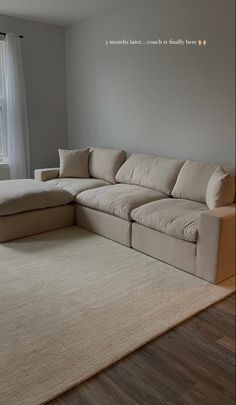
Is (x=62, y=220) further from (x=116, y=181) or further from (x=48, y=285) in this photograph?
(x=48, y=285)

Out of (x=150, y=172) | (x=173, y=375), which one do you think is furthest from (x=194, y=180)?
(x=173, y=375)

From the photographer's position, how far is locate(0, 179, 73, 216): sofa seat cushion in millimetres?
2801

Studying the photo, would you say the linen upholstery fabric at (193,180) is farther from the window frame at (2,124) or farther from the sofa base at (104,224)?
the window frame at (2,124)

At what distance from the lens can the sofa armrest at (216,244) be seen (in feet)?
6.85

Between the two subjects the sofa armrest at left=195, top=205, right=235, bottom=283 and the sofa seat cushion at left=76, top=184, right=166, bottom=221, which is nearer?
the sofa armrest at left=195, top=205, right=235, bottom=283

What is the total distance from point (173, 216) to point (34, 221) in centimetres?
132

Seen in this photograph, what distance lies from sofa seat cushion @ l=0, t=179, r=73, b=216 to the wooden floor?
1.72 m

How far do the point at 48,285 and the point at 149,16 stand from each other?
8.66ft

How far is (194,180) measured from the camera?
2.72 m

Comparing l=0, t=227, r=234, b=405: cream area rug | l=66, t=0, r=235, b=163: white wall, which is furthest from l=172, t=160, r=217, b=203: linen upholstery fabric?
l=0, t=227, r=234, b=405: cream area rug

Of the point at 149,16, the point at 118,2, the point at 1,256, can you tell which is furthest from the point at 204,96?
the point at 1,256

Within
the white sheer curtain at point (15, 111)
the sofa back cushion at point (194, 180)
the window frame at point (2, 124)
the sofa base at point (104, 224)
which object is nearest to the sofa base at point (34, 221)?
the sofa base at point (104, 224)

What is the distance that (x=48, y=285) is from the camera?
2.14 m

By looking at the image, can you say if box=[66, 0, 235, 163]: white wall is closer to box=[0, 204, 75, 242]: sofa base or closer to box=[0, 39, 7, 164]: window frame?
box=[0, 39, 7, 164]: window frame
